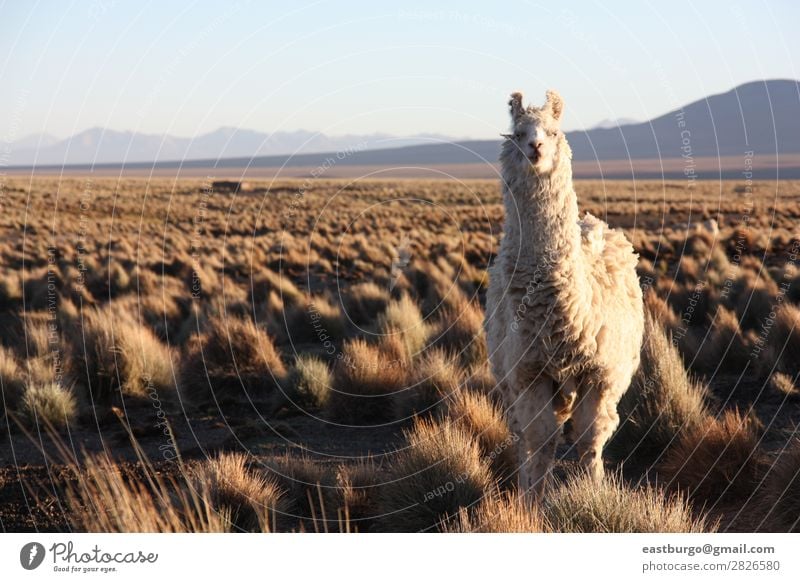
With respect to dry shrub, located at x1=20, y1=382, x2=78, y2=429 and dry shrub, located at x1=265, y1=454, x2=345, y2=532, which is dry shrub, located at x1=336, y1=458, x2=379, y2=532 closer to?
dry shrub, located at x1=265, y1=454, x2=345, y2=532

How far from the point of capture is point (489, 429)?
8.02 meters

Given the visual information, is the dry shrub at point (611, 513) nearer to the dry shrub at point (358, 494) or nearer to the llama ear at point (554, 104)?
the dry shrub at point (358, 494)

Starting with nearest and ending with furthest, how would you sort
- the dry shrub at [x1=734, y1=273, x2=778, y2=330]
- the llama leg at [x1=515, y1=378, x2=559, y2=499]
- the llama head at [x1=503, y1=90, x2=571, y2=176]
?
the llama head at [x1=503, y1=90, x2=571, y2=176] < the llama leg at [x1=515, y1=378, x2=559, y2=499] < the dry shrub at [x1=734, y1=273, x2=778, y2=330]

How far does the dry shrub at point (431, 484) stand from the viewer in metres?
6.59

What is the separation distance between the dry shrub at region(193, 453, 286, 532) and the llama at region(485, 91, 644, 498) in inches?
77.2

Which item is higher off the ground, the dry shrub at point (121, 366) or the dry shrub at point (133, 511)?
the dry shrub at point (133, 511)

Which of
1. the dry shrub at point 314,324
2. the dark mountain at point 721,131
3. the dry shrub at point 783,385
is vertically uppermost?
the dark mountain at point 721,131

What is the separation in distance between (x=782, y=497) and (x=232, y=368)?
25.7 feet

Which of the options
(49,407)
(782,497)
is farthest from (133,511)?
(49,407)

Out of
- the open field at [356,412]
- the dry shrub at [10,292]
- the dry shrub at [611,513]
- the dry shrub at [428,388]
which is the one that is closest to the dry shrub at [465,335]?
the open field at [356,412]

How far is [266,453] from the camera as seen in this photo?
873 cm

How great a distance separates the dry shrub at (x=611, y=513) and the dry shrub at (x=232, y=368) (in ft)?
18.0

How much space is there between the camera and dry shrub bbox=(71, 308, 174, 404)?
11.2m

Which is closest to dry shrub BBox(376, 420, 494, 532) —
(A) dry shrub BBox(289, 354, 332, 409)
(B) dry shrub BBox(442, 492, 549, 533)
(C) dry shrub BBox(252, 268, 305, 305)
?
(B) dry shrub BBox(442, 492, 549, 533)
